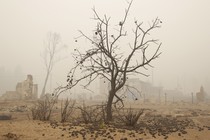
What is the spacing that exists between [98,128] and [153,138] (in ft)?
6.83

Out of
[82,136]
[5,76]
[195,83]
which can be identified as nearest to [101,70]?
[82,136]

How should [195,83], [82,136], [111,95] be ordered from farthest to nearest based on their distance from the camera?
[195,83] → [111,95] → [82,136]

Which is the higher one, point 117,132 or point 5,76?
point 5,76

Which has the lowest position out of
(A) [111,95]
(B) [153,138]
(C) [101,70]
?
(B) [153,138]

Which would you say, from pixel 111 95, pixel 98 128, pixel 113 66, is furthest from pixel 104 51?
pixel 98 128

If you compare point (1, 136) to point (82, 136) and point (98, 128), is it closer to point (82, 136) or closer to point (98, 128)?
point (82, 136)

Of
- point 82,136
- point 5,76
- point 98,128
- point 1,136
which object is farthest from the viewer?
point 5,76

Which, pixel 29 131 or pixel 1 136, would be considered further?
pixel 29 131

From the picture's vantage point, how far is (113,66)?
40.3ft

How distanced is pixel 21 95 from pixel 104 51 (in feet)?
85.7

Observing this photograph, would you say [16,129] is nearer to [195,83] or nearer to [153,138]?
[153,138]

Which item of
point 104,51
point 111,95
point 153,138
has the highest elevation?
point 104,51

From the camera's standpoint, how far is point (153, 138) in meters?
8.95

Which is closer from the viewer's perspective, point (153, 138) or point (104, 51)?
point (153, 138)
